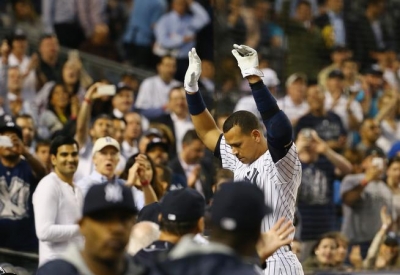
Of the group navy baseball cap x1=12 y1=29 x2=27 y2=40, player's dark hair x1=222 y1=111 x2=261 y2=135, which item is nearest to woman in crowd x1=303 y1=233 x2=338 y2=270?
player's dark hair x1=222 y1=111 x2=261 y2=135

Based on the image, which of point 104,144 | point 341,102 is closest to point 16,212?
point 104,144

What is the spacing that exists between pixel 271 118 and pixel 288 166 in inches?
16.3

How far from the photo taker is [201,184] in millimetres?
12461

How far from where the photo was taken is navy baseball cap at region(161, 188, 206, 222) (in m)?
6.56

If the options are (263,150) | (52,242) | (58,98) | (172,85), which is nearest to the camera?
(263,150)

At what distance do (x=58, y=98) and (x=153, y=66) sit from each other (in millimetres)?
3809

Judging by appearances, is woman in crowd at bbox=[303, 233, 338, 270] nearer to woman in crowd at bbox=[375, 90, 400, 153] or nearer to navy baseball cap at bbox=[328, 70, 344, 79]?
woman in crowd at bbox=[375, 90, 400, 153]

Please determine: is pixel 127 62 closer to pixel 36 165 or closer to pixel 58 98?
pixel 58 98

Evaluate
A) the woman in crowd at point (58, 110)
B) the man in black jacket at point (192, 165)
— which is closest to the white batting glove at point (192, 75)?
the man in black jacket at point (192, 165)

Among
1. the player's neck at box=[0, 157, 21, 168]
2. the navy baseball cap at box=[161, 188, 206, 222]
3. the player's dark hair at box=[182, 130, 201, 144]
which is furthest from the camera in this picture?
the player's dark hair at box=[182, 130, 201, 144]

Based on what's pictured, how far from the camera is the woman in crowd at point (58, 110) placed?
44.7 feet

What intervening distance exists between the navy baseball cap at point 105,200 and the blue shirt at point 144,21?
1270 cm

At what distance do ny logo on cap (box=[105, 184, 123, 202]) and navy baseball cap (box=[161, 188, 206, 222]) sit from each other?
1.35m

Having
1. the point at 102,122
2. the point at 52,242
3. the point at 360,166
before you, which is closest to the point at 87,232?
the point at 52,242
